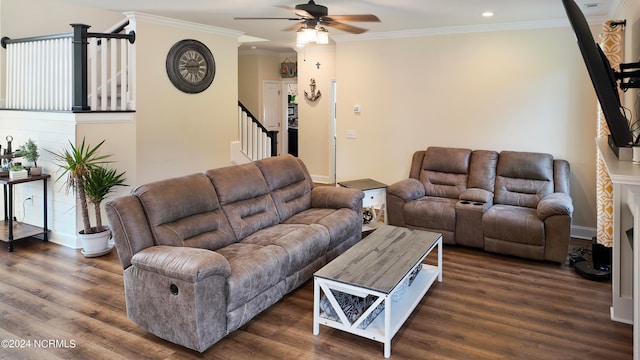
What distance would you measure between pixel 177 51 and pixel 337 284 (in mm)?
4151

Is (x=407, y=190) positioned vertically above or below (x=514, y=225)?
above

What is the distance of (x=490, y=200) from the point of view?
5039 millimetres

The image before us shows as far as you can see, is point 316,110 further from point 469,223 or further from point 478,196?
point 469,223

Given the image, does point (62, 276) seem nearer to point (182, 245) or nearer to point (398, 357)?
point (182, 245)

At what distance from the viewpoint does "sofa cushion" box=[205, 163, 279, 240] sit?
3770 millimetres

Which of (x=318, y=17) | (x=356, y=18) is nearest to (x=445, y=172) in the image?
(x=356, y=18)

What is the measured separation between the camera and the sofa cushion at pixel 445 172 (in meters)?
5.53

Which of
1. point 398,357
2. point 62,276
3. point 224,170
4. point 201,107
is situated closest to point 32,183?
point 62,276

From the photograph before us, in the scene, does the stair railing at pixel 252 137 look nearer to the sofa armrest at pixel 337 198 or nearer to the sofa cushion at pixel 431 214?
the sofa armrest at pixel 337 198

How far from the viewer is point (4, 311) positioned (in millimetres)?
3336

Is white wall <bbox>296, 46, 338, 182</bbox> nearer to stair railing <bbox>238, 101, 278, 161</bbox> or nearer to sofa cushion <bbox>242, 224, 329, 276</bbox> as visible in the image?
stair railing <bbox>238, 101, 278, 161</bbox>

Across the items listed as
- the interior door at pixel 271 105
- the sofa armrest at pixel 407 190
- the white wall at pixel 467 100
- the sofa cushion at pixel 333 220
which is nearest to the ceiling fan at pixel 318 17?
the sofa cushion at pixel 333 220

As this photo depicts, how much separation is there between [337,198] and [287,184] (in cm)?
54

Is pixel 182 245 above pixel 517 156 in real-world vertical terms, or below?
below
